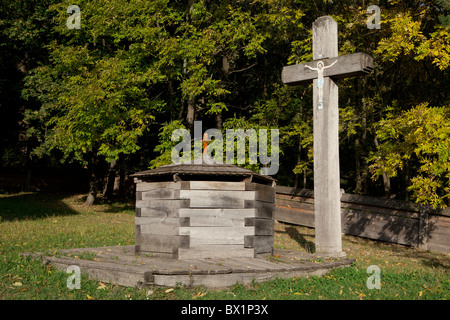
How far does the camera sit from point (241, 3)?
17.0m

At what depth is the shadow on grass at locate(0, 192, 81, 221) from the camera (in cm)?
1620

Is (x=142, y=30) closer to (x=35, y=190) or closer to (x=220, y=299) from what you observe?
(x=220, y=299)

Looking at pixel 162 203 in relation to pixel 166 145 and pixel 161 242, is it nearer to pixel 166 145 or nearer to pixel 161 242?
pixel 161 242

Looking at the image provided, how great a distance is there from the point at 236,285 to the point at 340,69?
15.0 ft

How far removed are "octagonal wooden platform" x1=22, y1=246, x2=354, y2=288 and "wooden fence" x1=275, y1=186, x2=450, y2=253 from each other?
522cm

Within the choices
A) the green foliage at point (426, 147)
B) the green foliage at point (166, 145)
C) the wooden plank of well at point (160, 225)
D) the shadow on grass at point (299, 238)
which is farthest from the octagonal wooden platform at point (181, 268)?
the green foliage at point (166, 145)

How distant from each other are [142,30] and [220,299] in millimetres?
12094

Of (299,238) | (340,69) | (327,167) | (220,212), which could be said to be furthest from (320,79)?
(299,238)

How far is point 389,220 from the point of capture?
1280 cm

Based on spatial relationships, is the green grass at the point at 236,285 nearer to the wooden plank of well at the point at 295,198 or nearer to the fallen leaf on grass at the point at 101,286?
the fallen leaf on grass at the point at 101,286

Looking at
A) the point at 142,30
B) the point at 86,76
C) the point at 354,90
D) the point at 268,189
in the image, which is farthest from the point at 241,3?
the point at 268,189

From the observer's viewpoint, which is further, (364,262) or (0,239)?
(0,239)

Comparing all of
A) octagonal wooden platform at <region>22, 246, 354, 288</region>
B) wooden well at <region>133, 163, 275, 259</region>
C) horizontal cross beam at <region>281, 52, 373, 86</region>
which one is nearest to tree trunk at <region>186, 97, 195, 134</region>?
horizontal cross beam at <region>281, 52, 373, 86</region>

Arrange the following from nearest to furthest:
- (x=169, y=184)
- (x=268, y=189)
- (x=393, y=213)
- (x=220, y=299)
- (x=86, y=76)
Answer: (x=220, y=299)
(x=169, y=184)
(x=268, y=189)
(x=393, y=213)
(x=86, y=76)
